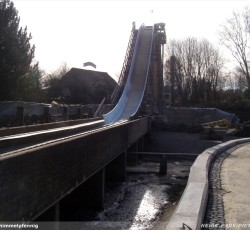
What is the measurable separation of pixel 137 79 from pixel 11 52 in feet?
42.6

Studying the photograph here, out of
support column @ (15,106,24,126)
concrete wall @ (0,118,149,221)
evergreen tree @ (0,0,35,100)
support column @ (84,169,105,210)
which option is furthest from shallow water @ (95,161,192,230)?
evergreen tree @ (0,0,35,100)

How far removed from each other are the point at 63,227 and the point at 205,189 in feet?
15.3

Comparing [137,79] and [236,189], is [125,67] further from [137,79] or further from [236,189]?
[236,189]

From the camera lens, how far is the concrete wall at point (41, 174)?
602 centimetres

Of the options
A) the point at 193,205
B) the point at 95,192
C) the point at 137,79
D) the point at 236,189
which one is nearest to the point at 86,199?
the point at 95,192

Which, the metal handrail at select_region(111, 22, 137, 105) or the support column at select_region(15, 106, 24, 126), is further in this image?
the metal handrail at select_region(111, 22, 137, 105)

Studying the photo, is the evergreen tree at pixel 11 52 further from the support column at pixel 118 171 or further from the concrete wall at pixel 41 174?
the concrete wall at pixel 41 174

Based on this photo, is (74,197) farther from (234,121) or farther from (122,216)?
(234,121)

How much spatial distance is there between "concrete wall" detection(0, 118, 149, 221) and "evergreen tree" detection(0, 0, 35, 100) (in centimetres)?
2027

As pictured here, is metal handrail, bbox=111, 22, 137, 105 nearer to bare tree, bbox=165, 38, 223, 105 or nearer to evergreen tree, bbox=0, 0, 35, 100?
evergreen tree, bbox=0, 0, 35, 100

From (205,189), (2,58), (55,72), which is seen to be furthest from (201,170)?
(55,72)

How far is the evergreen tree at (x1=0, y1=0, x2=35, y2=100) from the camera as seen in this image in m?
30.8

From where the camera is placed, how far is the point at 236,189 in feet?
29.8

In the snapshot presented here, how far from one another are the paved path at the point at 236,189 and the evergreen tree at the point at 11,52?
2008 centimetres
